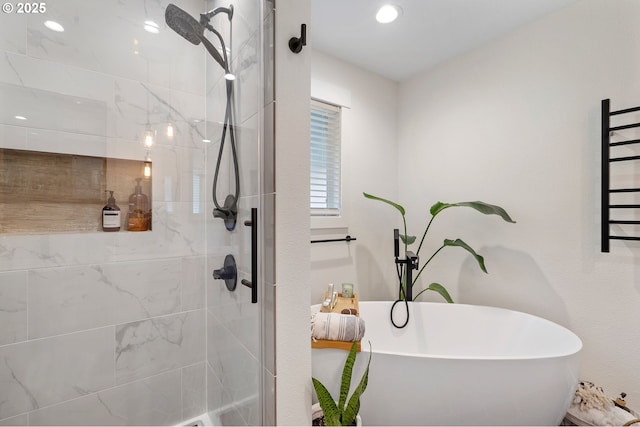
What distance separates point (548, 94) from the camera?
1.88m

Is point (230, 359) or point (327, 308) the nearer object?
point (230, 359)

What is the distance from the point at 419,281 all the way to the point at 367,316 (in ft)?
2.73

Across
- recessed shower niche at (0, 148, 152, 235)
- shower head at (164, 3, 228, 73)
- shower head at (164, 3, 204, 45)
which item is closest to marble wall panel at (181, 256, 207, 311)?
recessed shower niche at (0, 148, 152, 235)

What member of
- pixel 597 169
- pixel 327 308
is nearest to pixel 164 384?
pixel 327 308

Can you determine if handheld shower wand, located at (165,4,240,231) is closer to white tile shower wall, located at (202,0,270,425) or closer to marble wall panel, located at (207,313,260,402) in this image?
white tile shower wall, located at (202,0,270,425)

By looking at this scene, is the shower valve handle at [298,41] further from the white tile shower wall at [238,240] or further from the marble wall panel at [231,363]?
the marble wall panel at [231,363]

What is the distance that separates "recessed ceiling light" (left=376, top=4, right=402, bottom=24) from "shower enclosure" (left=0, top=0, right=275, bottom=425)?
42.9 inches

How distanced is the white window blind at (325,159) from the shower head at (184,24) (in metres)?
1.08

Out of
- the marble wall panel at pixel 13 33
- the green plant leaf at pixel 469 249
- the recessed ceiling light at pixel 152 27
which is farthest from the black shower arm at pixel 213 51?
the green plant leaf at pixel 469 249

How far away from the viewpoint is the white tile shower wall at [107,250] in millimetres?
1106

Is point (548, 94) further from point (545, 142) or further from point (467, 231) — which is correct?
→ point (467, 231)

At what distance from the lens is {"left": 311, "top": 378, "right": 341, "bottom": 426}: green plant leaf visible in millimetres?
1035

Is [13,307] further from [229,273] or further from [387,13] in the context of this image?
[387,13]

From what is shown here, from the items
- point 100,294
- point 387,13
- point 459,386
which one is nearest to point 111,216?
point 100,294
